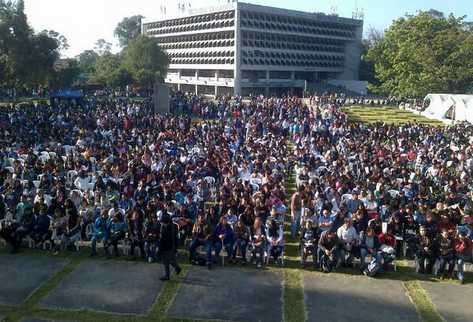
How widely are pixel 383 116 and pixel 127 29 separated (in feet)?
285

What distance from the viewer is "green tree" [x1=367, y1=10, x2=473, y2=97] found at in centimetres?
4391

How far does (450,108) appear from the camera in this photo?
1453 inches

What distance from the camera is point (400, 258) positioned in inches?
468

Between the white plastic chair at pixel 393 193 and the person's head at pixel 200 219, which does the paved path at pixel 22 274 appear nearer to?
the person's head at pixel 200 219

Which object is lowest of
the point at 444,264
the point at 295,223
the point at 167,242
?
the point at 444,264

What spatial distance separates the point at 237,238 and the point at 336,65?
84.0 m

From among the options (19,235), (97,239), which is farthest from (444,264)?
(19,235)

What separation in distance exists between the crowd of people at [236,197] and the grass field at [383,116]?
42.4 ft

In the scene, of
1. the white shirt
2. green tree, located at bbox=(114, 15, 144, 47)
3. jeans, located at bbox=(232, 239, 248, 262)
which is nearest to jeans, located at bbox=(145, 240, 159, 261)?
jeans, located at bbox=(232, 239, 248, 262)

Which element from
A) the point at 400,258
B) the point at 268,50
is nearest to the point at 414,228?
the point at 400,258

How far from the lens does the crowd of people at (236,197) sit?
11148 mm

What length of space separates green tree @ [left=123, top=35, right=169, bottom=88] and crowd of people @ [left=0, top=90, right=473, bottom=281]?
4016 cm

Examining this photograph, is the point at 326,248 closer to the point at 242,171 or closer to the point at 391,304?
the point at 391,304

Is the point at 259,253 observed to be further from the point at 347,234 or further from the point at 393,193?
the point at 393,193
